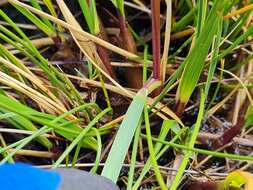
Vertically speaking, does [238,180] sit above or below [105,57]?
below

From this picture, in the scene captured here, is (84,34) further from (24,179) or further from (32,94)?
(24,179)

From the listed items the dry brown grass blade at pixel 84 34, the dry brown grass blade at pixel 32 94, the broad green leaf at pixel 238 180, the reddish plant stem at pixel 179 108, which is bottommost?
the broad green leaf at pixel 238 180

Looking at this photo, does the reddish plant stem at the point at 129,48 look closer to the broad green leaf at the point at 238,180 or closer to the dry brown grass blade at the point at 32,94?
the dry brown grass blade at the point at 32,94

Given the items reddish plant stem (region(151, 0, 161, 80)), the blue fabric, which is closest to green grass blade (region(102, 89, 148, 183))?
reddish plant stem (region(151, 0, 161, 80))

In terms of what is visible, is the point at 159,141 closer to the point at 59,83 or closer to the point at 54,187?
the point at 59,83

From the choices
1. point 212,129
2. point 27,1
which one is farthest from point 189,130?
point 27,1

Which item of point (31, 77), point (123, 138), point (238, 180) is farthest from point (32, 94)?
point (238, 180)

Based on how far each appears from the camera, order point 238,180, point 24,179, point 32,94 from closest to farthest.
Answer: point 24,179, point 238,180, point 32,94

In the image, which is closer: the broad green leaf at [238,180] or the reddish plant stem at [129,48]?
the broad green leaf at [238,180]

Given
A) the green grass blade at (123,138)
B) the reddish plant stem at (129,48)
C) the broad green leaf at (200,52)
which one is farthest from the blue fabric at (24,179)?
the reddish plant stem at (129,48)
